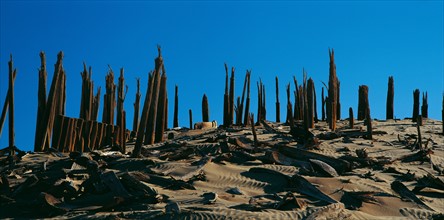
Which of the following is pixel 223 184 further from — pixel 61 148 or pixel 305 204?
pixel 61 148

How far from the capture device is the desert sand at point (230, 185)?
6.04 metres

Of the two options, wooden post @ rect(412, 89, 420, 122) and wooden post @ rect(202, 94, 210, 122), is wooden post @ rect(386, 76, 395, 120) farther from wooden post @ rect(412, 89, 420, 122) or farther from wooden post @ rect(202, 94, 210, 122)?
wooden post @ rect(202, 94, 210, 122)

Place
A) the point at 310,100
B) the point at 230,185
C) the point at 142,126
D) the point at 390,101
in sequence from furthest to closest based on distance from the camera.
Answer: the point at 390,101 → the point at 310,100 → the point at 142,126 → the point at 230,185

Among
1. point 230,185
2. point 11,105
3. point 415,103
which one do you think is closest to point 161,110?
point 11,105

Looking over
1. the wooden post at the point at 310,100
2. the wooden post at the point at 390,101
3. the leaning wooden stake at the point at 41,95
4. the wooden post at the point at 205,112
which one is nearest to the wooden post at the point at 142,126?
the leaning wooden stake at the point at 41,95

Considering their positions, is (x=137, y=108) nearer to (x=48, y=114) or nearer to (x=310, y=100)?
(x=48, y=114)

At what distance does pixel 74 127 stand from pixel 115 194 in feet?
17.6

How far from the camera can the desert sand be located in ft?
19.8

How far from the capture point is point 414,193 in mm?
7148

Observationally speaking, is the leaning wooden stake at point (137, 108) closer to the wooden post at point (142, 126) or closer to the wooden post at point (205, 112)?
the wooden post at point (205, 112)

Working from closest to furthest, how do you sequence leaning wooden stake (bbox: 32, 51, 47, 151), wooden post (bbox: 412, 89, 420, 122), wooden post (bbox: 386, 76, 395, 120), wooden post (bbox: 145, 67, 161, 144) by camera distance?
wooden post (bbox: 145, 67, 161, 144)
leaning wooden stake (bbox: 32, 51, 47, 151)
wooden post (bbox: 412, 89, 420, 122)
wooden post (bbox: 386, 76, 395, 120)

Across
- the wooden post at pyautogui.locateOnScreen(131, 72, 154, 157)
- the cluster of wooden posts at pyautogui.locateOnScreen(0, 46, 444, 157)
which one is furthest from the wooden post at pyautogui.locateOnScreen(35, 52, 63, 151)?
the wooden post at pyautogui.locateOnScreen(131, 72, 154, 157)

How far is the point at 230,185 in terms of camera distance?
7250 millimetres

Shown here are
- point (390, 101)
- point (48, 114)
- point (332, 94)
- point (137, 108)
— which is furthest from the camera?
point (390, 101)
